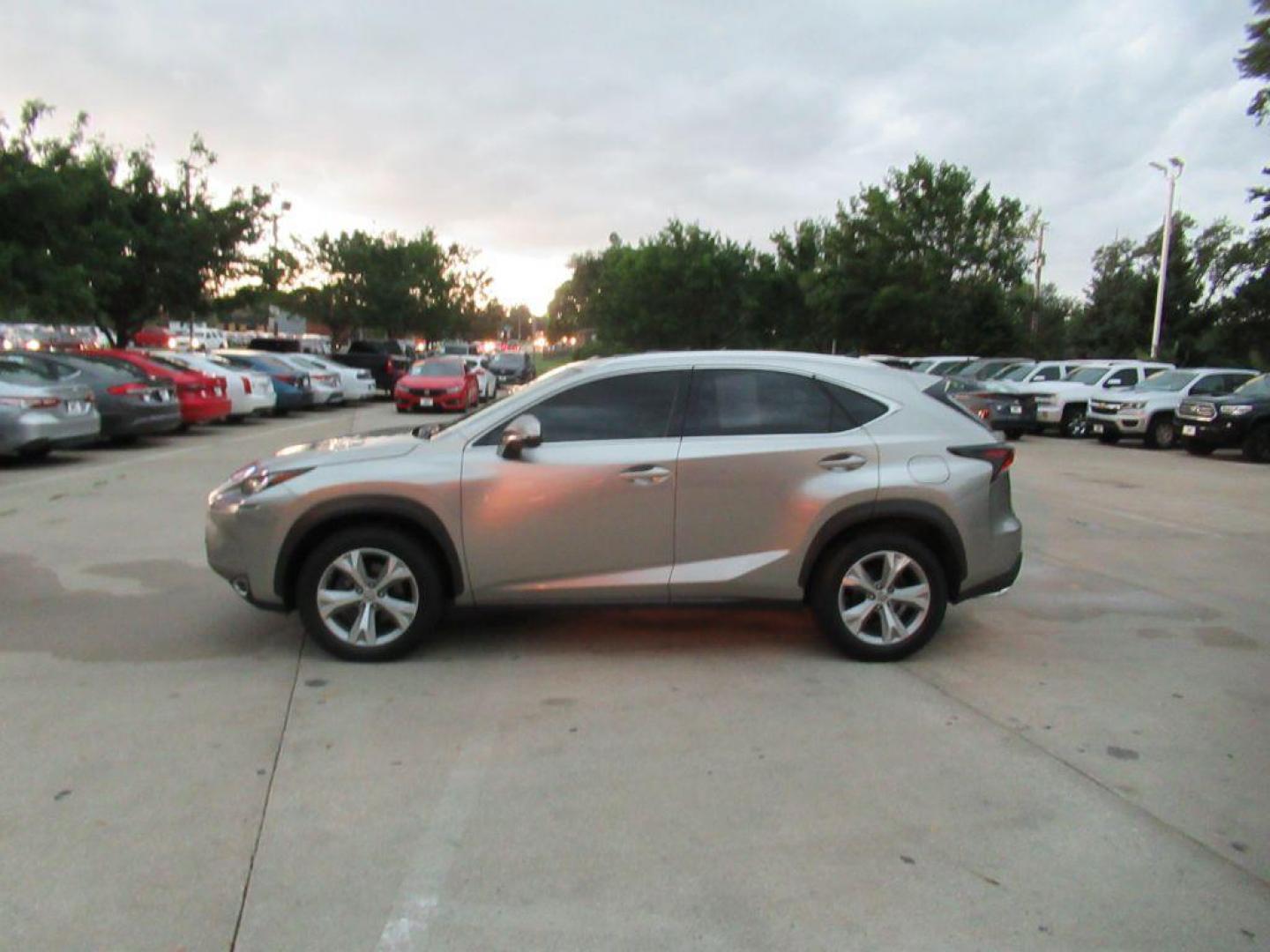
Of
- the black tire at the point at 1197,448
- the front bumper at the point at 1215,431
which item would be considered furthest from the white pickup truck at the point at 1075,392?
the front bumper at the point at 1215,431

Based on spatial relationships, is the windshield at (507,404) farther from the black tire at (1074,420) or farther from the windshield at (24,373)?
the black tire at (1074,420)

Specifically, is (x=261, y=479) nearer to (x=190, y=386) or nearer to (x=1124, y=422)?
(x=190, y=386)

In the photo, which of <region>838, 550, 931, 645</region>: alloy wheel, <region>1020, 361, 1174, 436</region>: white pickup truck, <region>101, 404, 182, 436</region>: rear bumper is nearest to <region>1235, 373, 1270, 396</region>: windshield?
<region>1020, 361, 1174, 436</region>: white pickup truck

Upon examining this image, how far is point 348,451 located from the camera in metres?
5.75

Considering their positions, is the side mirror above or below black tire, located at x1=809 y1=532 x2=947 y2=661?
above

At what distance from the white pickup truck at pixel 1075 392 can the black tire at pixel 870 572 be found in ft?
62.3

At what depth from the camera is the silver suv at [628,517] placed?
5547mm

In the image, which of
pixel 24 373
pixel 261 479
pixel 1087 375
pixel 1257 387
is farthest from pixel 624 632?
pixel 1087 375

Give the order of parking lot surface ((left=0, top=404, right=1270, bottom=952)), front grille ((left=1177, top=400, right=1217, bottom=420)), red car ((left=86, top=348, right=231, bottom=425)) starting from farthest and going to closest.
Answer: front grille ((left=1177, top=400, right=1217, bottom=420)), red car ((left=86, top=348, right=231, bottom=425)), parking lot surface ((left=0, top=404, right=1270, bottom=952))

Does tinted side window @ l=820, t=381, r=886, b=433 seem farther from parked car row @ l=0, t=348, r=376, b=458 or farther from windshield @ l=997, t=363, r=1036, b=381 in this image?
windshield @ l=997, t=363, r=1036, b=381

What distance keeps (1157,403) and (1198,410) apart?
1.85 meters

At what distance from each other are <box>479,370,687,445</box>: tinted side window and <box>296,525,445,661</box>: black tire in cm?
79

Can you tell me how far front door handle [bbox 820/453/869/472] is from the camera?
5652mm

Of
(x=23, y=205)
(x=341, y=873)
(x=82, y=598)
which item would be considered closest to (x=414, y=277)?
(x=23, y=205)
